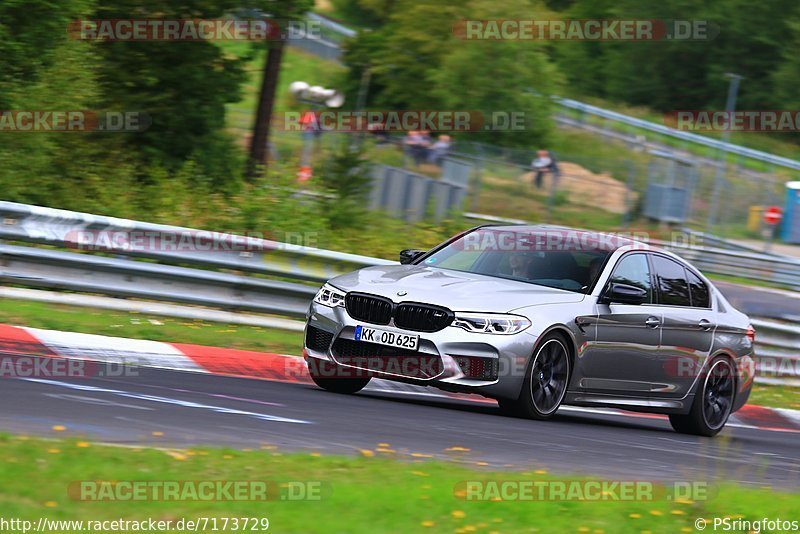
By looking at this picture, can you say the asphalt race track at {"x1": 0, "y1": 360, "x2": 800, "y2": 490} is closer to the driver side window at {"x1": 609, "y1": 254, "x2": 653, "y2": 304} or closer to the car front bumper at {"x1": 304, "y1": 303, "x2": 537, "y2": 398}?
the car front bumper at {"x1": 304, "y1": 303, "x2": 537, "y2": 398}

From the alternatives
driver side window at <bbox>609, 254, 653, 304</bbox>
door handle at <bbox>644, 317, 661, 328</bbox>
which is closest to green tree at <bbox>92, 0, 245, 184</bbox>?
driver side window at <bbox>609, 254, 653, 304</bbox>

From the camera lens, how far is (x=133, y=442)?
673cm

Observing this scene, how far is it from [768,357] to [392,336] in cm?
854

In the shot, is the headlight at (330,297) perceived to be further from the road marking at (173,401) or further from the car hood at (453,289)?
the road marking at (173,401)

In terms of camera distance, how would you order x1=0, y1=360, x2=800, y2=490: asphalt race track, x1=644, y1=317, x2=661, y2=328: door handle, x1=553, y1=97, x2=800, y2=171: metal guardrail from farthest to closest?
x1=553, y1=97, x2=800, y2=171: metal guardrail < x1=644, y1=317, x2=661, y2=328: door handle < x1=0, y1=360, x2=800, y2=490: asphalt race track

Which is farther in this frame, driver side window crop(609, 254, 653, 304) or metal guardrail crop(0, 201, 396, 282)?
metal guardrail crop(0, 201, 396, 282)

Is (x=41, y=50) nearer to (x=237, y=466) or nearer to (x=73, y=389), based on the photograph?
(x=73, y=389)

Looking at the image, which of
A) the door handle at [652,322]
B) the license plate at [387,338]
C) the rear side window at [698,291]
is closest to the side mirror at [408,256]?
the license plate at [387,338]

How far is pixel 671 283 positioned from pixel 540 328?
224 cm

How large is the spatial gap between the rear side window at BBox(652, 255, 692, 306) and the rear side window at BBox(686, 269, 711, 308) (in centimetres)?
8

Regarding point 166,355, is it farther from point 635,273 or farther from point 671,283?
point 671,283

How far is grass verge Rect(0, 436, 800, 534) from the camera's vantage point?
538cm

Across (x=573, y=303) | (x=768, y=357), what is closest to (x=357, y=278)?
(x=573, y=303)

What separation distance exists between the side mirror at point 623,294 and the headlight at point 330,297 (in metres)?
2.10
